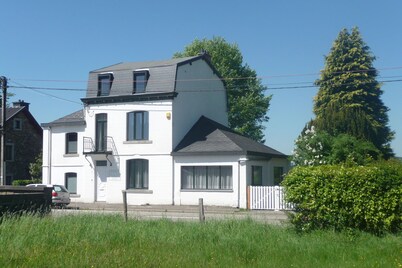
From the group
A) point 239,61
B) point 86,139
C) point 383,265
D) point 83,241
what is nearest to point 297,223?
point 383,265

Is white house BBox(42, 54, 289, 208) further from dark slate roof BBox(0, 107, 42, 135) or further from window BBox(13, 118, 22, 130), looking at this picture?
window BBox(13, 118, 22, 130)

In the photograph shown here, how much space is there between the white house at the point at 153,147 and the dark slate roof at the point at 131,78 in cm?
7

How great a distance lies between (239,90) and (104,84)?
19.5 metres

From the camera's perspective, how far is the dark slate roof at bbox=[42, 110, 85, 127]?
37.6 meters

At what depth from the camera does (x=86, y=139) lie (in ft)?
121

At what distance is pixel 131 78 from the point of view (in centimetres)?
3609

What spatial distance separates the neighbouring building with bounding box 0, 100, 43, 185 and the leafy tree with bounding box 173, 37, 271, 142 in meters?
16.8

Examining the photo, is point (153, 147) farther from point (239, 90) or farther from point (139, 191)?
point (239, 90)

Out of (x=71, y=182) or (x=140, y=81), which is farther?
(x=71, y=182)

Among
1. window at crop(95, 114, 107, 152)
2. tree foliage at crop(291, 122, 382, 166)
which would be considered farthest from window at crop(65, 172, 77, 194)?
tree foliage at crop(291, 122, 382, 166)

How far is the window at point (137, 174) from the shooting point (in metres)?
35.2

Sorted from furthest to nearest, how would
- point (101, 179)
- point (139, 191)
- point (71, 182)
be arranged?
point (71, 182) → point (101, 179) → point (139, 191)

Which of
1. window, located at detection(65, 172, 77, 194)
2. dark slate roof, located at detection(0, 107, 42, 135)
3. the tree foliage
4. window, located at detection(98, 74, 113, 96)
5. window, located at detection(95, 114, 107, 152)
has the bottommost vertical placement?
window, located at detection(65, 172, 77, 194)

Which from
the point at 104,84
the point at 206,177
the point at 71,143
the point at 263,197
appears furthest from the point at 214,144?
the point at 71,143
